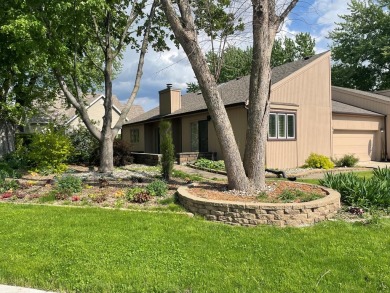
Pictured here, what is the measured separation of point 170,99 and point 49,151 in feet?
29.5

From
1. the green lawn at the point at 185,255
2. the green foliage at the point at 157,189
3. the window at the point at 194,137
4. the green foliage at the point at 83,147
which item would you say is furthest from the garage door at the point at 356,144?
the green lawn at the point at 185,255

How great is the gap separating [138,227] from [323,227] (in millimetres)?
3045

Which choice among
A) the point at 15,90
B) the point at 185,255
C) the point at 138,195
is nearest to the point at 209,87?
the point at 138,195

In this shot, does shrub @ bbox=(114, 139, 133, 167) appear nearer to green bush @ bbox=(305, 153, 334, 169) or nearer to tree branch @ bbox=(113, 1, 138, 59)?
tree branch @ bbox=(113, 1, 138, 59)

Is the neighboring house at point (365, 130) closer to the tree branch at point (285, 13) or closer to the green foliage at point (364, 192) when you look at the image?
the green foliage at point (364, 192)

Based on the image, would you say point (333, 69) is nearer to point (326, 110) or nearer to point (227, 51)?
point (326, 110)

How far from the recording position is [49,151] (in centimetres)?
1293

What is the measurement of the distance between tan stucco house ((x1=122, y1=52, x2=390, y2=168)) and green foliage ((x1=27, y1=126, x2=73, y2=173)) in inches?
270

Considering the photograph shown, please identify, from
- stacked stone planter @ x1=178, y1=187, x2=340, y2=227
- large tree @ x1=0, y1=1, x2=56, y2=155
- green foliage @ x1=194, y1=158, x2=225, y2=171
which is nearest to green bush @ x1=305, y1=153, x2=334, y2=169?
green foliage @ x1=194, y1=158, x2=225, y2=171

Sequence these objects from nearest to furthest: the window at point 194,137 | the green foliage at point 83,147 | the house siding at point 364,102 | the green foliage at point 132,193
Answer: the green foliage at point 132,193 → the green foliage at point 83,147 → the window at point 194,137 → the house siding at point 364,102

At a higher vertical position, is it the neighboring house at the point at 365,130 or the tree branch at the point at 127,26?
the tree branch at the point at 127,26

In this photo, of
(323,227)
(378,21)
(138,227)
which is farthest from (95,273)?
(378,21)

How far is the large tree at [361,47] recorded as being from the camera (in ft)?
109

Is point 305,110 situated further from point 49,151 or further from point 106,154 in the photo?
point 49,151
